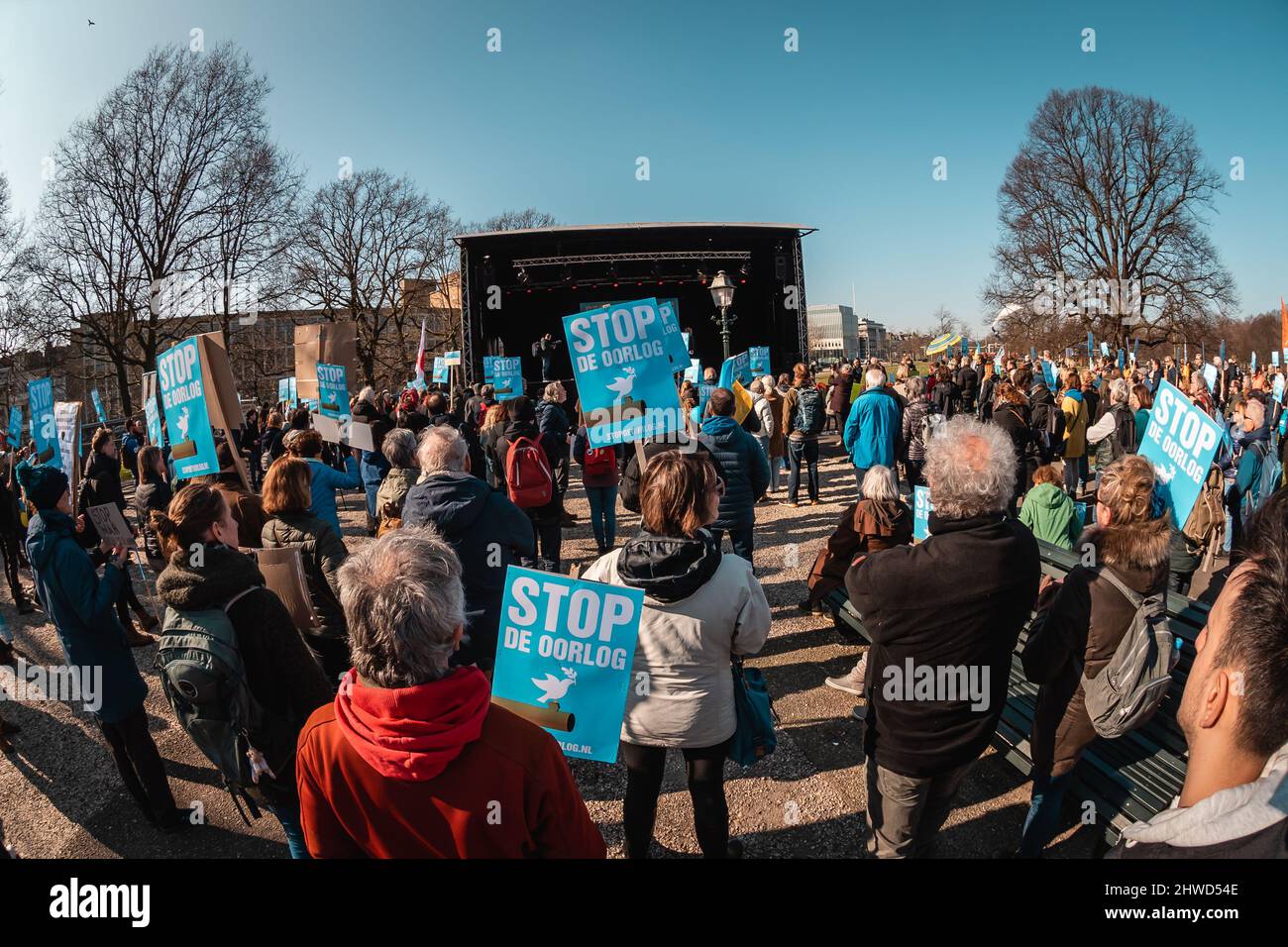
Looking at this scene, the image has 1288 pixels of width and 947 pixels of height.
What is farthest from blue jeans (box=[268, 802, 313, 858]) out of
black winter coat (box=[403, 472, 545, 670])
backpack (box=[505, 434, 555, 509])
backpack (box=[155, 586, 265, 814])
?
backpack (box=[505, 434, 555, 509])

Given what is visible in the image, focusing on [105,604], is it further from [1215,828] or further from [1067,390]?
[1067,390]

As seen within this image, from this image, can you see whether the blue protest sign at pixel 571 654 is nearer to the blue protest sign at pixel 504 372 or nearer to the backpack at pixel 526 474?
the backpack at pixel 526 474

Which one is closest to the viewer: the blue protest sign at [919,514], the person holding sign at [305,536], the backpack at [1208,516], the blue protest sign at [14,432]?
the person holding sign at [305,536]

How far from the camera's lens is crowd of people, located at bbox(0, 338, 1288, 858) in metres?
1.11

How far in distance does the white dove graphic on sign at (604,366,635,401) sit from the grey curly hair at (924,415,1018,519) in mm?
2791

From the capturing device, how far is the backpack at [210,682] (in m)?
2.30

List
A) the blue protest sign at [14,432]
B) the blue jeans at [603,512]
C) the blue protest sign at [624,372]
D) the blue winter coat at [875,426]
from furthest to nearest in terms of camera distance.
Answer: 1. the blue protest sign at [14,432]
2. the blue winter coat at [875,426]
3. the blue jeans at [603,512]
4. the blue protest sign at [624,372]

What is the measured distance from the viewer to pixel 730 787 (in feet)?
11.4

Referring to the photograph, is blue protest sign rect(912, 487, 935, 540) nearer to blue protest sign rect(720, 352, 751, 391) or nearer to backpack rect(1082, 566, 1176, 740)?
backpack rect(1082, 566, 1176, 740)

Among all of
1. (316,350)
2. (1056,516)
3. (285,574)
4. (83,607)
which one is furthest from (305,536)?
(316,350)

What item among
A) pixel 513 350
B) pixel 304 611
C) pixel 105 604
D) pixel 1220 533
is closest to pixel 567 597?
pixel 304 611

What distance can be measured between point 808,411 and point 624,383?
202 inches

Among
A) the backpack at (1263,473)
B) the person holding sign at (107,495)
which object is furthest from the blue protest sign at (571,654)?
the backpack at (1263,473)

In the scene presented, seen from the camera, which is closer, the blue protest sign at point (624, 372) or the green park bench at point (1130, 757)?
the green park bench at point (1130, 757)
